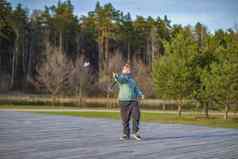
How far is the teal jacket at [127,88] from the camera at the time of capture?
12.4 m

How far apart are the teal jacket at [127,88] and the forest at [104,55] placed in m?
15.8

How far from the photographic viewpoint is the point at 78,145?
10008 millimetres

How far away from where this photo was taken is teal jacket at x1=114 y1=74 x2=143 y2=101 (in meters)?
12.4

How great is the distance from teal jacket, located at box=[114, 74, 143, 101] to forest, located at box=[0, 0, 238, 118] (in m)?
15.8

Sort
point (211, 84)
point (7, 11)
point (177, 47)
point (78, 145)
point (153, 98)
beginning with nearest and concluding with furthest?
point (78, 145) → point (211, 84) → point (177, 47) → point (153, 98) → point (7, 11)

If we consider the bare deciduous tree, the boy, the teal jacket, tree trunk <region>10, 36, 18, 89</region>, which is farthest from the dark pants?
tree trunk <region>10, 36, 18, 89</region>

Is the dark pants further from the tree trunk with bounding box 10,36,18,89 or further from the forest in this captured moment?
the tree trunk with bounding box 10,36,18,89

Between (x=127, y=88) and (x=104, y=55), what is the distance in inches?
2621

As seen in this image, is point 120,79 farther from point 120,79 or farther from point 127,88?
point 127,88

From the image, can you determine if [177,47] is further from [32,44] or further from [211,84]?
[32,44]

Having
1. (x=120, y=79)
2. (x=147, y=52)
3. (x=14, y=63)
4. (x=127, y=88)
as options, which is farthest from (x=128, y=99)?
(x=147, y=52)

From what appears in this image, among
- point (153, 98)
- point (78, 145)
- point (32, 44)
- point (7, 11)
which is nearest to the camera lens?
point (78, 145)

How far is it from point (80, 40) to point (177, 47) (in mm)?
51052

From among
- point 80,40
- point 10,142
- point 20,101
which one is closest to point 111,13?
point 80,40
